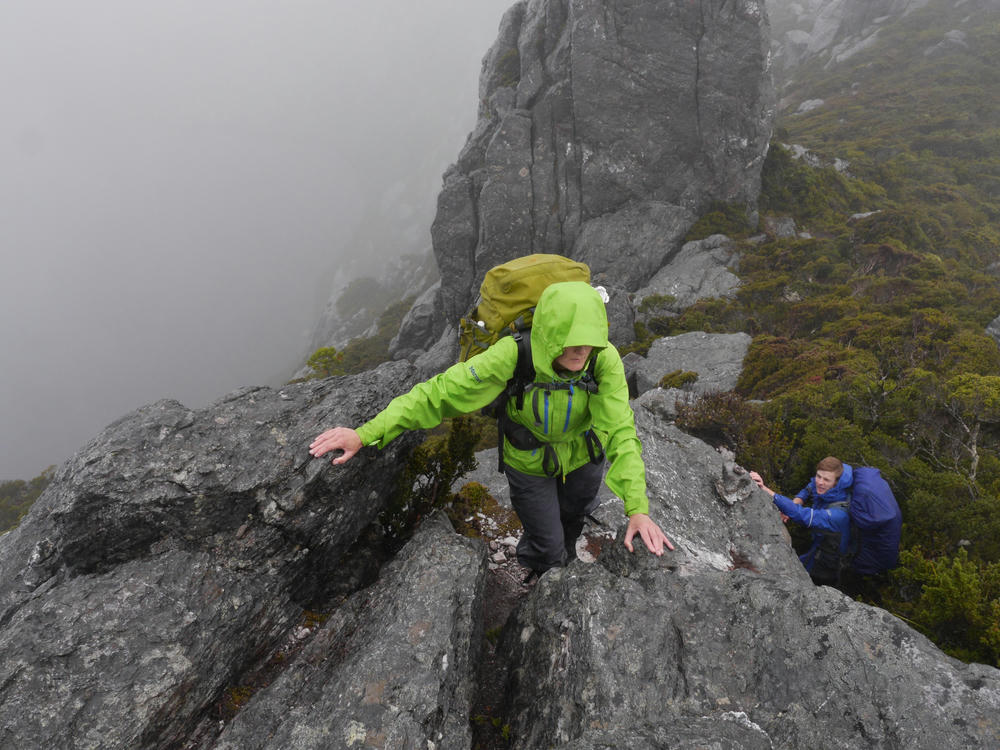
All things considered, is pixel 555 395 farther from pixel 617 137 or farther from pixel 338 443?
pixel 617 137

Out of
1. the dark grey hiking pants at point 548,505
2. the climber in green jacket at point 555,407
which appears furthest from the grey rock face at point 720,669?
the dark grey hiking pants at point 548,505

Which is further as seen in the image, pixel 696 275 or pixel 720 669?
pixel 696 275

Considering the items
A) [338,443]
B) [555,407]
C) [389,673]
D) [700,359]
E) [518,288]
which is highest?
[518,288]

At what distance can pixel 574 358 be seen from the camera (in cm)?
358

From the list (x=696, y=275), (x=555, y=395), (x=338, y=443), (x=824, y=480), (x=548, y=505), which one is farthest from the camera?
(x=696, y=275)

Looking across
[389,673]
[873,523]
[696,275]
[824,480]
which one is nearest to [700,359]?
[696,275]

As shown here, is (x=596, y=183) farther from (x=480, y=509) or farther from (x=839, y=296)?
(x=480, y=509)

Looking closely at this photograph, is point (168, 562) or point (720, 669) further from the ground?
point (168, 562)

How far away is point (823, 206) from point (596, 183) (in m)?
11.8

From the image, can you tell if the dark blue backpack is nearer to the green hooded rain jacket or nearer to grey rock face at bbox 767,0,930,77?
the green hooded rain jacket

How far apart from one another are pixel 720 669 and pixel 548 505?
183 centimetres

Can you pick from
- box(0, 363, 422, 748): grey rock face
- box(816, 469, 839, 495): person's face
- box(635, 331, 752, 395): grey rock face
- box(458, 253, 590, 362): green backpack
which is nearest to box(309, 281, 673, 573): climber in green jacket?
box(458, 253, 590, 362): green backpack

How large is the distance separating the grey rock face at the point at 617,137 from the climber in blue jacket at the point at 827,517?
1822 centimetres

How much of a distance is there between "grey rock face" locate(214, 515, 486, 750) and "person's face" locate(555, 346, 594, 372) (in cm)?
201
